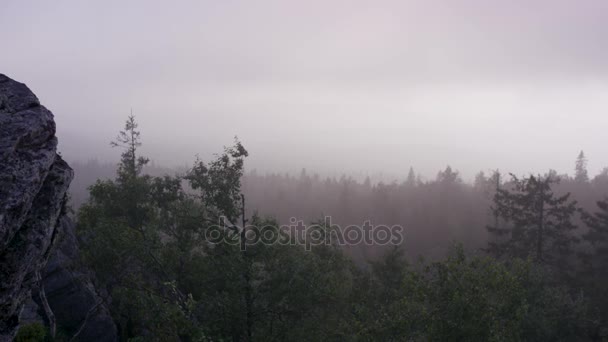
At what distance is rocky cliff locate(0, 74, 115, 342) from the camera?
7.48m

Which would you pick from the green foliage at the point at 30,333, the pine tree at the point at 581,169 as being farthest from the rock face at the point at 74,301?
the pine tree at the point at 581,169

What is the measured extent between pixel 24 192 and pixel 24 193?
2 centimetres

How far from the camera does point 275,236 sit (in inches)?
741

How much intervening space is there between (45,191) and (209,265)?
1085 centimetres

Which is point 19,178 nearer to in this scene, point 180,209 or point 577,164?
point 180,209

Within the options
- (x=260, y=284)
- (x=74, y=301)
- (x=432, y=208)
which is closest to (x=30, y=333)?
(x=74, y=301)

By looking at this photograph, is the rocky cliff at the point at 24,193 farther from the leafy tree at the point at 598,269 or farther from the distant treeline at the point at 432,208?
the distant treeline at the point at 432,208

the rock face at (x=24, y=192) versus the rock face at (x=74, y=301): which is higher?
the rock face at (x=24, y=192)

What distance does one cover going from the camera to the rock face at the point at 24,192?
294 inches

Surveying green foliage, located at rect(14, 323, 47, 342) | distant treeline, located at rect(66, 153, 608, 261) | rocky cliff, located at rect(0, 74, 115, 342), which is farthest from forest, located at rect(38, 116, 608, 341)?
distant treeline, located at rect(66, 153, 608, 261)

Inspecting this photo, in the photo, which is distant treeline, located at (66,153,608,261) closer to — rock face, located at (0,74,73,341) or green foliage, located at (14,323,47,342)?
green foliage, located at (14,323,47,342)

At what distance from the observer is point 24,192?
7.54m

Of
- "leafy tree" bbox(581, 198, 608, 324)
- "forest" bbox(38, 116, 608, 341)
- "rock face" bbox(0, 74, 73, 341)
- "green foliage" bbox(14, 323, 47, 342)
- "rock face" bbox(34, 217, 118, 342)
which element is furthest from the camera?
"leafy tree" bbox(581, 198, 608, 324)

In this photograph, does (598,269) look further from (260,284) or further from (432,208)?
(432,208)
